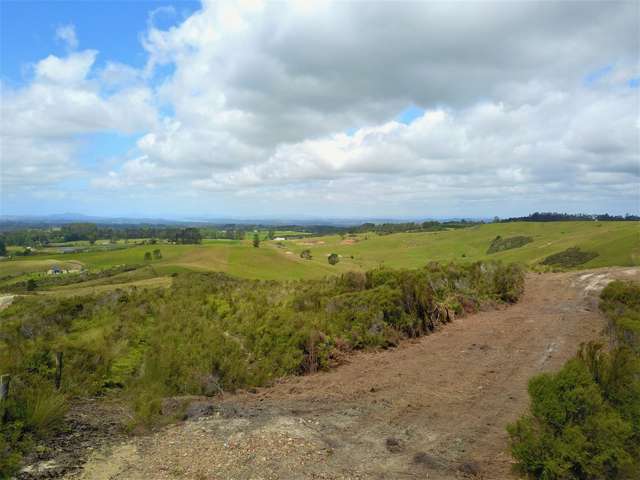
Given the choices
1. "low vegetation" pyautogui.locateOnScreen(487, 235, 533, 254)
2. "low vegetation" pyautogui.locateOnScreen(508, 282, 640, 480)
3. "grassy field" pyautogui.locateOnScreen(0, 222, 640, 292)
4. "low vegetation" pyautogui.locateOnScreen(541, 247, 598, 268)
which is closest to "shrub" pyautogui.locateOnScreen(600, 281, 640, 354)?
"low vegetation" pyautogui.locateOnScreen(508, 282, 640, 480)

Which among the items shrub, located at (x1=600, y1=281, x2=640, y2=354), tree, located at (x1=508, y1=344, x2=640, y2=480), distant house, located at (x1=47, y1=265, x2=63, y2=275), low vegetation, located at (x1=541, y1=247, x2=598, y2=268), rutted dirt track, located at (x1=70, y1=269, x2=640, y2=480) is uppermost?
tree, located at (x1=508, y1=344, x2=640, y2=480)

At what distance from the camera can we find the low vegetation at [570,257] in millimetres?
69688

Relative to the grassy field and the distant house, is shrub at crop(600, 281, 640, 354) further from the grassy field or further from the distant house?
the distant house

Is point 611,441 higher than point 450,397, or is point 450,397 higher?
point 611,441

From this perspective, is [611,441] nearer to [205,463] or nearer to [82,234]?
[205,463]

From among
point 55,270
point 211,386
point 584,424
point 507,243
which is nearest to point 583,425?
point 584,424

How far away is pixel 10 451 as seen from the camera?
5656mm

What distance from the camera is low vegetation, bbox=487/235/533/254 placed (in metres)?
113

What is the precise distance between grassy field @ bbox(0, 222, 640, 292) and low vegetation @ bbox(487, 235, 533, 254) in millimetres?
2314

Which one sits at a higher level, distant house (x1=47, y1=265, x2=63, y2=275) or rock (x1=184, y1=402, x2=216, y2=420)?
rock (x1=184, y1=402, x2=216, y2=420)

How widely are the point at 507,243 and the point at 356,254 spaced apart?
4137 cm

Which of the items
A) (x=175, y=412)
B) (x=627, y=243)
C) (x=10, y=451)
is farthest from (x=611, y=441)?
(x=627, y=243)

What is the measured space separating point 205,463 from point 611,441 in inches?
200

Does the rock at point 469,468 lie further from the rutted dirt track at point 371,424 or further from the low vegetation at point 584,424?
the low vegetation at point 584,424
